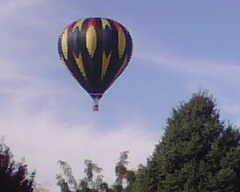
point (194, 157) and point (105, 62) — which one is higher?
point (105, 62)

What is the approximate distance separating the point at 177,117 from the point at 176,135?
165 centimetres

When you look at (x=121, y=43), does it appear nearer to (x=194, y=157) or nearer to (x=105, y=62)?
(x=105, y=62)

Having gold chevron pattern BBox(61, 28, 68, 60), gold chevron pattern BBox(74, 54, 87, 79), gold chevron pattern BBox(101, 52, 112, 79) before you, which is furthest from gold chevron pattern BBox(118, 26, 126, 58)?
gold chevron pattern BBox(61, 28, 68, 60)

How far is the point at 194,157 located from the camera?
5162 centimetres

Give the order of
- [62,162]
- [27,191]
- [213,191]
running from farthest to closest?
1. [62,162]
2. [213,191]
3. [27,191]

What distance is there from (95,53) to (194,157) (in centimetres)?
903

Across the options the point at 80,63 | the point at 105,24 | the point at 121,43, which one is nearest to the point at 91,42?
the point at 80,63

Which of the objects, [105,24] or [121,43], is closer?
[121,43]

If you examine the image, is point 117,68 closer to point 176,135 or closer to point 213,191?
point 176,135

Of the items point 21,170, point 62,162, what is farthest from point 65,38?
point 62,162

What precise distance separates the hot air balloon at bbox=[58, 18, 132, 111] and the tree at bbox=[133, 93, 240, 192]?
4983 mm

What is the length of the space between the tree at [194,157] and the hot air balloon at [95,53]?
4983 millimetres

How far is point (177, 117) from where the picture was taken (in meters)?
53.8

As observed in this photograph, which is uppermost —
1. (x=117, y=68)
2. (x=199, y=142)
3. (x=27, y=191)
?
(x=117, y=68)
